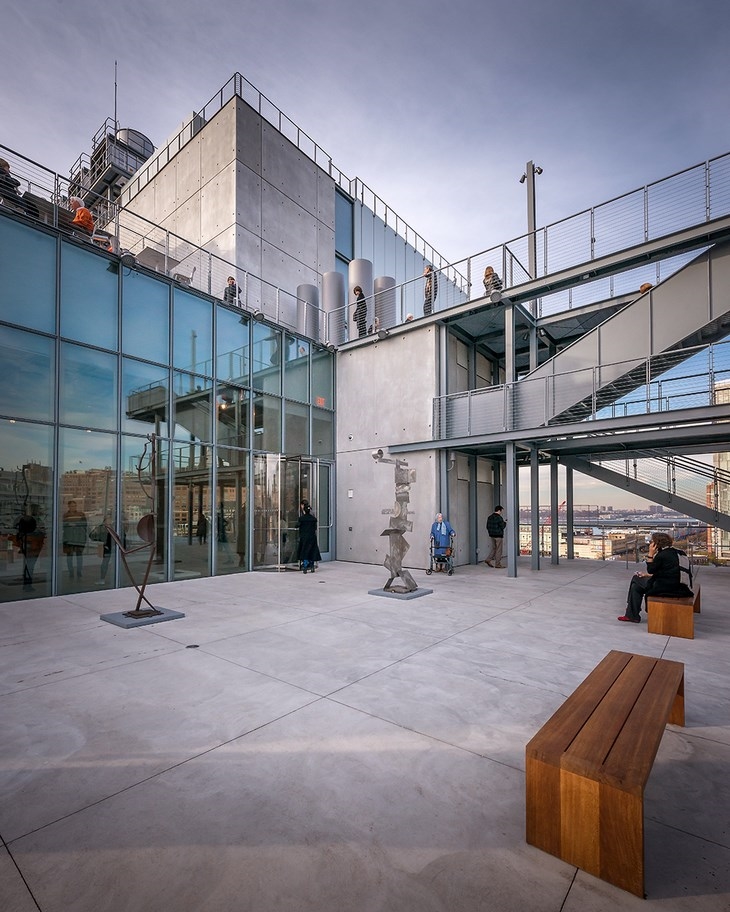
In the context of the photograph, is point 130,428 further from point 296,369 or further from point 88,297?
point 296,369

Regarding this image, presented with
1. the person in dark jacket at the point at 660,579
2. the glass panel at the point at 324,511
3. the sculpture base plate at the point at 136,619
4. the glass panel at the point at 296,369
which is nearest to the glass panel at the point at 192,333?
the glass panel at the point at 296,369

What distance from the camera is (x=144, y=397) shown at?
37.0ft

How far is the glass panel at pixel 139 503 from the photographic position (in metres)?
10.6

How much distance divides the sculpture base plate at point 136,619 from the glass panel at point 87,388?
4.67 metres

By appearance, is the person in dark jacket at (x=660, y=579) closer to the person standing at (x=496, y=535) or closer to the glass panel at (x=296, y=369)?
the person standing at (x=496, y=535)

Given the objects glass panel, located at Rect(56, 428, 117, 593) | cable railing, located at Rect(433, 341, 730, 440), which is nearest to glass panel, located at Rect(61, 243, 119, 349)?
glass panel, located at Rect(56, 428, 117, 593)

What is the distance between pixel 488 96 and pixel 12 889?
13933 mm

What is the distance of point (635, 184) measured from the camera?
1078cm

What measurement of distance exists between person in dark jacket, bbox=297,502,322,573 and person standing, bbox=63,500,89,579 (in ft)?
17.6

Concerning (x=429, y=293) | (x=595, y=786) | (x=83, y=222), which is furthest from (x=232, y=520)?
(x=595, y=786)

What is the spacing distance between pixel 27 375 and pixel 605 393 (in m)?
13.1

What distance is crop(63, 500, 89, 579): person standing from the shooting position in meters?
9.68

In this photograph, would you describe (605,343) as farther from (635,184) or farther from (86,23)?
(86,23)

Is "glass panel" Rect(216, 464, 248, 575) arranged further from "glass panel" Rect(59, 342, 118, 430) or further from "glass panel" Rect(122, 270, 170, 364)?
"glass panel" Rect(122, 270, 170, 364)
